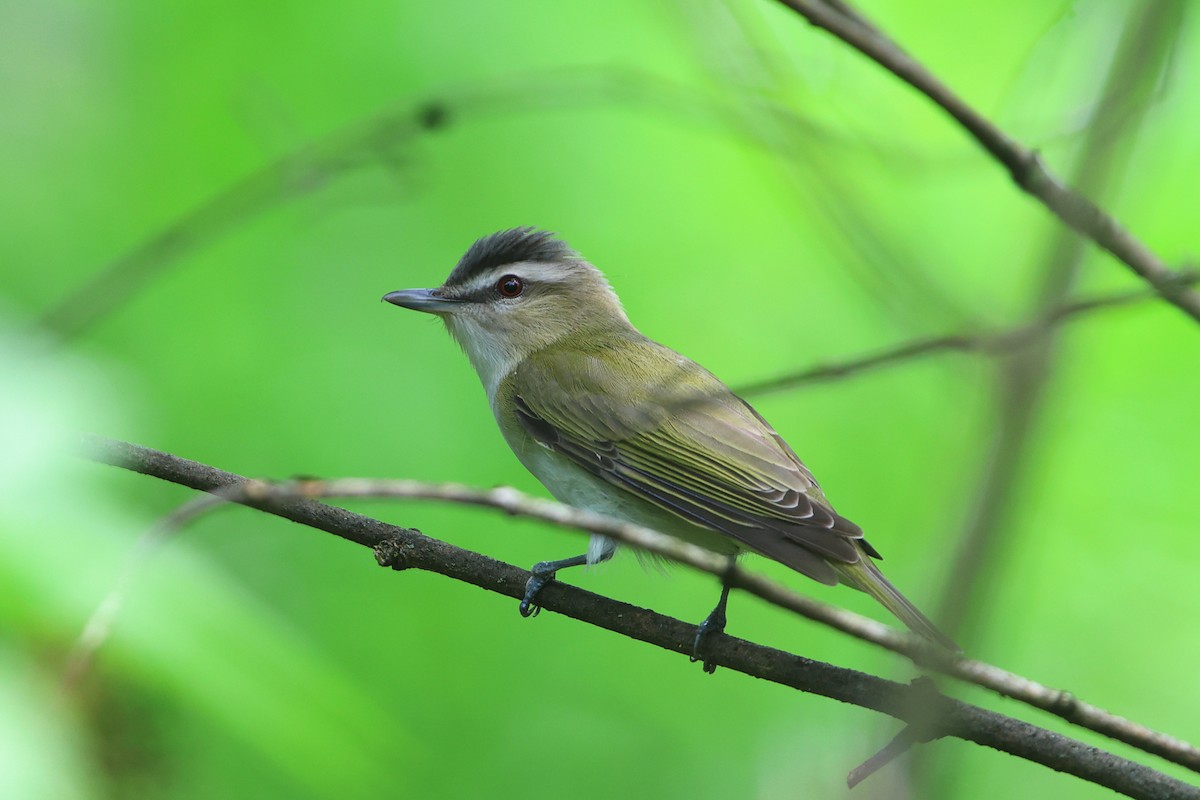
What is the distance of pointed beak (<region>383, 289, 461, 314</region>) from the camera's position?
15.1ft

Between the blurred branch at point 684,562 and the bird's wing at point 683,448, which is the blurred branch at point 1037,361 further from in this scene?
the bird's wing at point 683,448

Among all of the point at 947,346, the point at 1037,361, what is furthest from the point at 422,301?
the point at 1037,361

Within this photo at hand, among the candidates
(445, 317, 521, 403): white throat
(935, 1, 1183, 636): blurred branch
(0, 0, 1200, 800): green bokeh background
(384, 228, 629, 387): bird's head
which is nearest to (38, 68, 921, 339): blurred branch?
(0, 0, 1200, 800): green bokeh background

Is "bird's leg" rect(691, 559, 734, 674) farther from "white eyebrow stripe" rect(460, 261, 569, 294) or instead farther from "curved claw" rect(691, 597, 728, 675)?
"white eyebrow stripe" rect(460, 261, 569, 294)

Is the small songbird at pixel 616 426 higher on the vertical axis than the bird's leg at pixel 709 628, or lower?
higher

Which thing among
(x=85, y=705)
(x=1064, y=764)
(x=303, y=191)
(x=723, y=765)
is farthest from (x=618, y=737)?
(x=85, y=705)

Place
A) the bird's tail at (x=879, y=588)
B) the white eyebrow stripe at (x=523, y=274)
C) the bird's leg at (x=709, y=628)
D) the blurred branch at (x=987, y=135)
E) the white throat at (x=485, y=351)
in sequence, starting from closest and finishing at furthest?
the blurred branch at (x=987, y=135) < the bird's leg at (x=709, y=628) < the bird's tail at (x=879, y=588) < the white throat at (x=485, y=351) < the white eyebrow stripe at (x=523, y=274)

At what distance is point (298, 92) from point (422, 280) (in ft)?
3.32

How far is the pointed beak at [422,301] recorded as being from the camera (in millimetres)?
4602

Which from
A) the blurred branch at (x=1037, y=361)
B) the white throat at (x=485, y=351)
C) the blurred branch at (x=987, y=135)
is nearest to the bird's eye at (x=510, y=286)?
the white throat at (x=485, y=351)

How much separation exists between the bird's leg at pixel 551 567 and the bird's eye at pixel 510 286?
5.01 ft

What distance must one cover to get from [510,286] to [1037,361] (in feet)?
12.5

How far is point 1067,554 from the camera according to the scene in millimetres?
5113

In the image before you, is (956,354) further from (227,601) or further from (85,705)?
(85,705)
